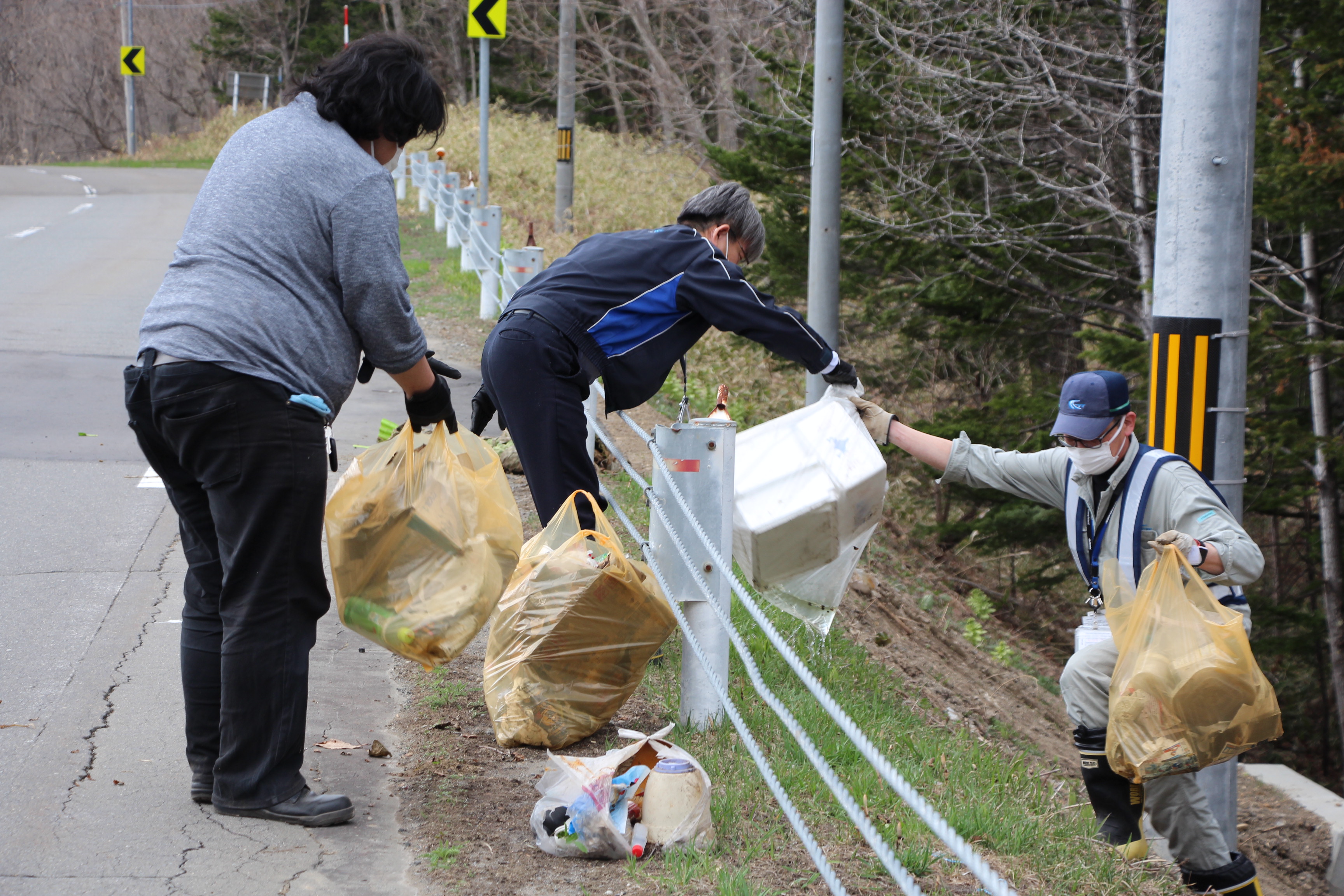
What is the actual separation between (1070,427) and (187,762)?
9.61 ft

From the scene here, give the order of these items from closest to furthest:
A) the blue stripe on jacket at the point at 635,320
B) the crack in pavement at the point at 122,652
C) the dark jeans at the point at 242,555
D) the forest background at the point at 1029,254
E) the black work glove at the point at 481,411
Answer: the dark jeans at the point at 242,555
the crack in pavement at the point at 122,652
the blue stripe on jacket at the point at 635,320
the black work glove at the point at 481,411
the forest background at the point at 1029,254

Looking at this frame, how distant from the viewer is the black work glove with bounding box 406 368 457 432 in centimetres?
334

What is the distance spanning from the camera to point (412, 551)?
11.1ft

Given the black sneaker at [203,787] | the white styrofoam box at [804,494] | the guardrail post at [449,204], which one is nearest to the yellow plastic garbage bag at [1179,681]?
the white styrofoam box at [804,494]

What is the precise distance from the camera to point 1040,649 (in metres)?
11.5

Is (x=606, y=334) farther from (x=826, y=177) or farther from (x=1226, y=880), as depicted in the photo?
(x=826, y=177)

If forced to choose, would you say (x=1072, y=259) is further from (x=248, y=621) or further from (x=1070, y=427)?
(x=248, y=621)

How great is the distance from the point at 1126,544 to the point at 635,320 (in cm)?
179

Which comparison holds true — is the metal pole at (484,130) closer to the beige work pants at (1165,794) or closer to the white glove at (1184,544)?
the beige work pants at (1165,794)

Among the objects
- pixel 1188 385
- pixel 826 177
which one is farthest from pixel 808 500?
pixel 826 177


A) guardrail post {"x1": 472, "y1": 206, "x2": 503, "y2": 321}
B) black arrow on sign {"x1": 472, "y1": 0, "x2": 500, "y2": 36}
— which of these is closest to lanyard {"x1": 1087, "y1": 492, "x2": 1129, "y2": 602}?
guardrail post {"x1": 472, "y1": 206, "x2": 503, "y2": 321}

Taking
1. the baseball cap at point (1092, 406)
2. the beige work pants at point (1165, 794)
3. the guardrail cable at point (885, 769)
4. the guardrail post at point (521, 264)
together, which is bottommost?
the beige work pants at point (1165, 794)

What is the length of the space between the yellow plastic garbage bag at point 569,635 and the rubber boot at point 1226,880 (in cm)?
211

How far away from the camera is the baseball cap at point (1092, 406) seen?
13.5 feet
